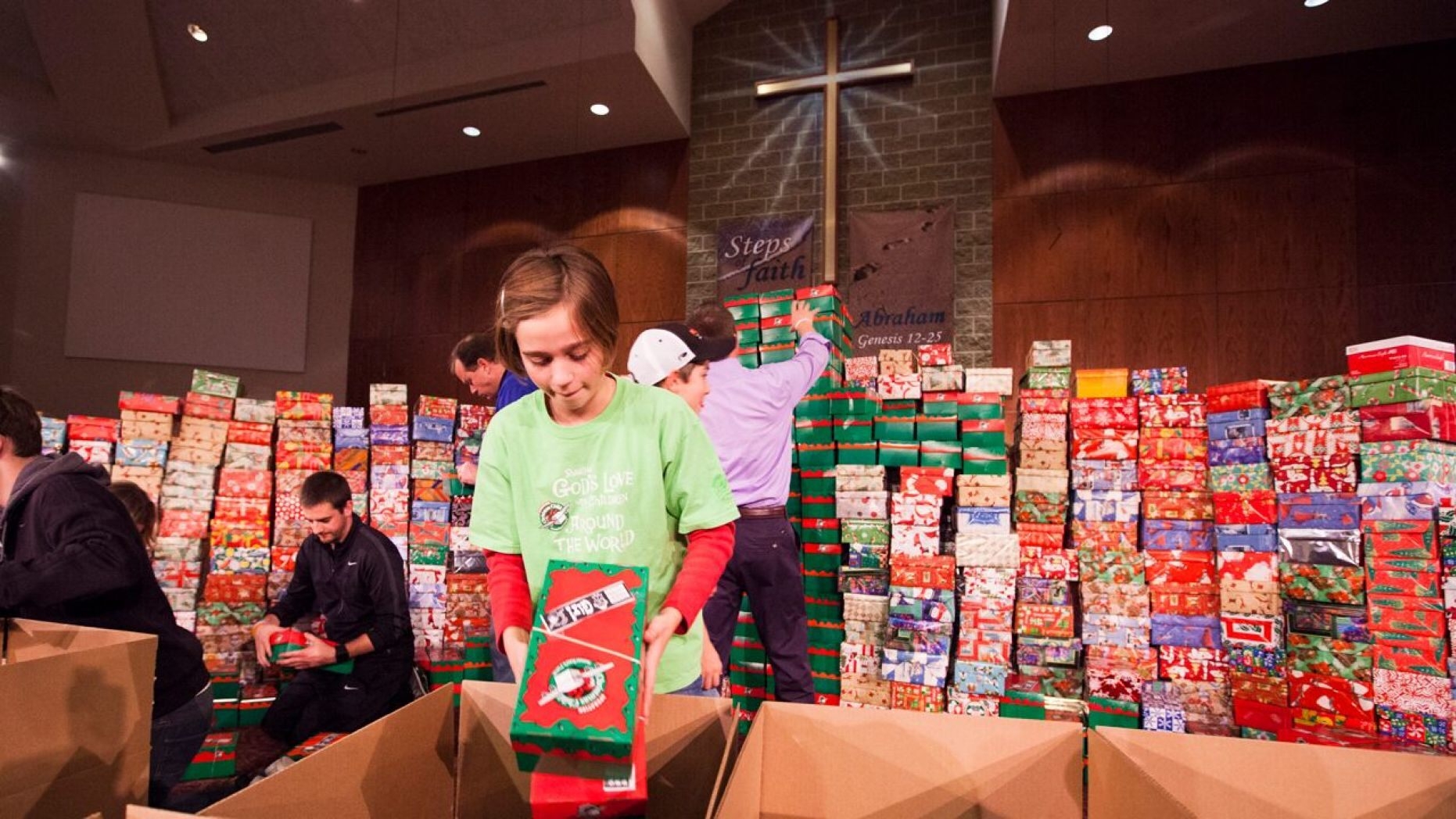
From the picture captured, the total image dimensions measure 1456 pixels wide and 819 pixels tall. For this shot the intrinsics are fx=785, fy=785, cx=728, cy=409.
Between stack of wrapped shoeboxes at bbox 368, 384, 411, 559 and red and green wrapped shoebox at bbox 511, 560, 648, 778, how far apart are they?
4.11 m

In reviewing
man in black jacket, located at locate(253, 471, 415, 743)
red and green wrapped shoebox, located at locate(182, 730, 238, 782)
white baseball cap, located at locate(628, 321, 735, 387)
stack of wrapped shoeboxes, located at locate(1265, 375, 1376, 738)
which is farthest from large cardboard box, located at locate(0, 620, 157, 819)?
stack of wrapped shoeboxes, located at locate(1265, 375, 1376, 738)

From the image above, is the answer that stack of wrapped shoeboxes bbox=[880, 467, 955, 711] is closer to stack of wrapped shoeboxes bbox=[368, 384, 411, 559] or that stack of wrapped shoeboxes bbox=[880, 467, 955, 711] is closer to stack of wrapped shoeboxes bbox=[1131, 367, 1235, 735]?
stack of wrapped shoeboxes bbox=[1131, 367, 1235, 735]

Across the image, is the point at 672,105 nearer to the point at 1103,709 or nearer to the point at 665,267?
the point at 665,267

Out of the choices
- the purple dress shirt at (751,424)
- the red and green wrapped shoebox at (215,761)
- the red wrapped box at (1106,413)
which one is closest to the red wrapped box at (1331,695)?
the red wrapped box at (1106,413)

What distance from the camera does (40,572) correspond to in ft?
5.47

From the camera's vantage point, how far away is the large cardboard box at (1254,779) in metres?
0.89

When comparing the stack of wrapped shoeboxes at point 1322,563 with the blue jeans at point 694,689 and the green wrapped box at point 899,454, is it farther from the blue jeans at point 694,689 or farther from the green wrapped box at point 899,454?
the blue jeans at point 694,689

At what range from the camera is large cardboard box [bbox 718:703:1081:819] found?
0.99 metres

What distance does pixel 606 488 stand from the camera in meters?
1.14

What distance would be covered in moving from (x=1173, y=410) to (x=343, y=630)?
13.0 feet

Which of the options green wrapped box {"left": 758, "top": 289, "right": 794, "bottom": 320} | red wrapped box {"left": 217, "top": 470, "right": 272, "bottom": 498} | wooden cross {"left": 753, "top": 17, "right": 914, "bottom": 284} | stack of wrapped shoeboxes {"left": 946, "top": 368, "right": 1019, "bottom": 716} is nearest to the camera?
stack of wrapped shoeboxes {"left": 946, "top": 368, "right": 1019, "bottom": 716}

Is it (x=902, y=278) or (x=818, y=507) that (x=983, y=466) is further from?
(x=902, y=278)

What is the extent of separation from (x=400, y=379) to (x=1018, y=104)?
6.11 m

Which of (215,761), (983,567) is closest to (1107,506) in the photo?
(983,567)
